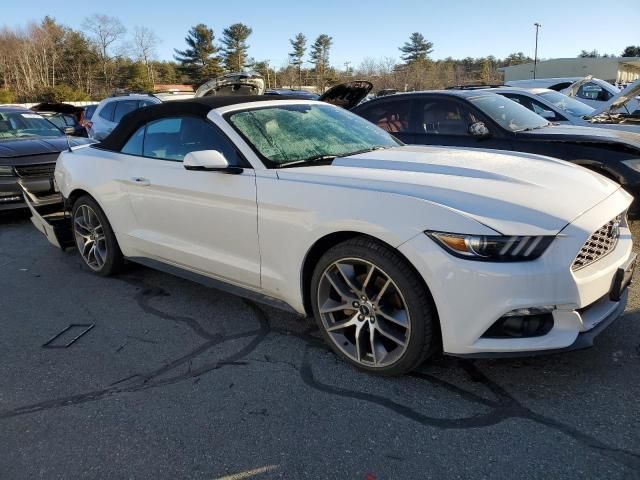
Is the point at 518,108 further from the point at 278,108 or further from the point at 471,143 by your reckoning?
the point at 278,108

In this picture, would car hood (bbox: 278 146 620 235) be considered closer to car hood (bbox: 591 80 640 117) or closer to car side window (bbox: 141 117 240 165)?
car side window (bbox: 141 117 240 165)

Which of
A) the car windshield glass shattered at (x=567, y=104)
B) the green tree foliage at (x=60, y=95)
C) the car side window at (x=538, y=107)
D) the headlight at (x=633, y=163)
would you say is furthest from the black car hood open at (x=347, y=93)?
the green tree foliage at (x=60, y=95)

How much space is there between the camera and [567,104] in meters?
9.46

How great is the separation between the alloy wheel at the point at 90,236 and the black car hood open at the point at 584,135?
180 inches

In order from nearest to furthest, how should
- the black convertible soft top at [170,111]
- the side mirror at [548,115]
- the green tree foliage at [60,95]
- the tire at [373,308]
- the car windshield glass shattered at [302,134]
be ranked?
the tire at [373,308] < the car windshield glass shattered at [302,134] < the black convertible soft top at [170,111] < the side mirror at [548,115] < the green tree foliage at [60,95]

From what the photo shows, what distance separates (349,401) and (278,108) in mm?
2246

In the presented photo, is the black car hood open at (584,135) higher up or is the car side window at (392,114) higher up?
the car side window at (392,114)

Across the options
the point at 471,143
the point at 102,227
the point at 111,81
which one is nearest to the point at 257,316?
the point at 102,227

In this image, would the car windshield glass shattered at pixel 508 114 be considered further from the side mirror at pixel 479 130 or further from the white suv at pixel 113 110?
the white suv at pixel 113 110

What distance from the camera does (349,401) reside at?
8.67 feet

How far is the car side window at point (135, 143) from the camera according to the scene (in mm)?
4219

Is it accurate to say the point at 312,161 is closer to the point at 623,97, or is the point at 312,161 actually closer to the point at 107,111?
the point at 623,97

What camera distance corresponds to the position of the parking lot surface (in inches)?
86.7

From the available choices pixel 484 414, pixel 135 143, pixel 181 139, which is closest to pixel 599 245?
pixel 484 414
